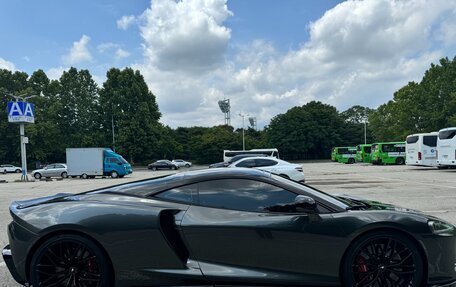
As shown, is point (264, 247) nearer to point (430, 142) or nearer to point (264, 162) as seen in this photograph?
point (264, 162)

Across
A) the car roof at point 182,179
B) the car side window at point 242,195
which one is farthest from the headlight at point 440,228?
the car roof at point 182,179

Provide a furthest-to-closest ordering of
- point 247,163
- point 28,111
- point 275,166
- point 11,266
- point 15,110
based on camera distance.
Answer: point 28,111 < point 15,110 < point 247,163 < point 275,166 < point 11,266

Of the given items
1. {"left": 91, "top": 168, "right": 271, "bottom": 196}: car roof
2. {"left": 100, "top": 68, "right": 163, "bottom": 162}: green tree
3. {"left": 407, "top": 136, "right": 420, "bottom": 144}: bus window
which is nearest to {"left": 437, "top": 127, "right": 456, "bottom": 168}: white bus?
{"left": 407, "top": 136, "right": 420, "bottom": 144}: bus window

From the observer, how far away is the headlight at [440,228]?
12.1 ft

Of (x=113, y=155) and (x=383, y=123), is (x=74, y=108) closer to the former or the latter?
(x=113, y=155)

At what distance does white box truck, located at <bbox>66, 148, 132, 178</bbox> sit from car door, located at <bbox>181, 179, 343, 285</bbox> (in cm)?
2998

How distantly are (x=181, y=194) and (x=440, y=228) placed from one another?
260 centimetres

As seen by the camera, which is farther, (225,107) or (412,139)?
(225,107)

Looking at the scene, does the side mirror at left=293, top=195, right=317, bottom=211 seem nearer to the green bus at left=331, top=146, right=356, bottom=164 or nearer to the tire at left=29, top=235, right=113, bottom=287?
the tire at left=29, top=235, right=113, bottom=287

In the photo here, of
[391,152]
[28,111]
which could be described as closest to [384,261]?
[28,111]

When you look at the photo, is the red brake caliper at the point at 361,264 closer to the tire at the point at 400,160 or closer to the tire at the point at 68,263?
the tire at the point at 68,263

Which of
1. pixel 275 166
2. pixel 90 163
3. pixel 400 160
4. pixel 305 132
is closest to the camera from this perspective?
pixel 275 166

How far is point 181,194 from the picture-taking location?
3816mm

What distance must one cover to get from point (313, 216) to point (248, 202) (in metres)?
0.64
